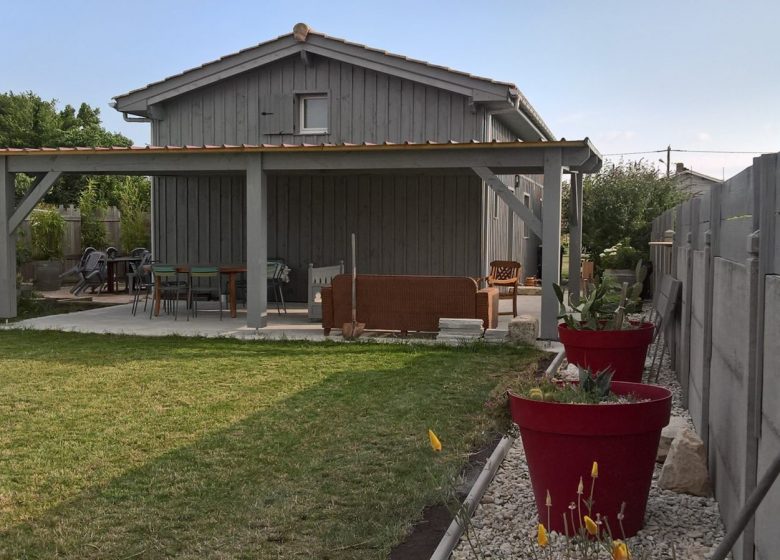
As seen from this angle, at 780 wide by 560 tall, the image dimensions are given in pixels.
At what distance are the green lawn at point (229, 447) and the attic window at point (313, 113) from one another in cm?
623

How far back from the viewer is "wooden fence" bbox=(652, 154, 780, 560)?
8.49 ft

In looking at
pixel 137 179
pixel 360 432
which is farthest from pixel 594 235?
pixel 360 432

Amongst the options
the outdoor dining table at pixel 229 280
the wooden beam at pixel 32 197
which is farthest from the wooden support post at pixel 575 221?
the wooden beam at pixel 32 197

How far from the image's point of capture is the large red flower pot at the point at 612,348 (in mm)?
5980

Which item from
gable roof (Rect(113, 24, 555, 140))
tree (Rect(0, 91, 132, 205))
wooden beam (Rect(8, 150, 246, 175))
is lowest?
wooden beam (Rect(8, 150, 246, 175))

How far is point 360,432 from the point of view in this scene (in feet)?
17.7

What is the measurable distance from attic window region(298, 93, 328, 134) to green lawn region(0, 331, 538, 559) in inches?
245

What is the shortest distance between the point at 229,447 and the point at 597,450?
252 centimetres

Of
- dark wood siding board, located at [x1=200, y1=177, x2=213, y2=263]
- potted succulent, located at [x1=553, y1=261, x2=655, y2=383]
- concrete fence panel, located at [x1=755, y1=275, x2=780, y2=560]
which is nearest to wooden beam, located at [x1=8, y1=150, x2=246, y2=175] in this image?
dark wood siding board, located at [x1=200, y1=177, x2=213, y2=263]

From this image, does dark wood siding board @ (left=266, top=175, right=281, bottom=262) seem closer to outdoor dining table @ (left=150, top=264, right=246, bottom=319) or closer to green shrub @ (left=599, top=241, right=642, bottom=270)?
outdoor dining table @ (left=150, top=264, right=246, bottom=319)

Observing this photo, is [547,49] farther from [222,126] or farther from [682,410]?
[682,410]

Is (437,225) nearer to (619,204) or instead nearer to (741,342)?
(619,204)

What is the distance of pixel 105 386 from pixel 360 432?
2760mm

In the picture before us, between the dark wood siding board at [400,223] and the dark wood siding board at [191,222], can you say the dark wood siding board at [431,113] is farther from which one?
the dark wood siding board at [191,222]
